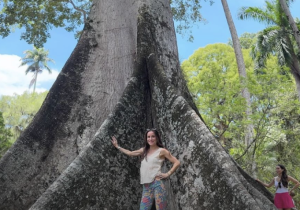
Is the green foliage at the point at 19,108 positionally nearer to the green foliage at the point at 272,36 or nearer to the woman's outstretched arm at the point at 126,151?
the green foliage at the point at 272,36

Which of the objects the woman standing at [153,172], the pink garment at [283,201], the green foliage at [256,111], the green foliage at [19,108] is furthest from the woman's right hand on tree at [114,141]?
the green foliage at [19,108]

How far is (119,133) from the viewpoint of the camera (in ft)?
12.6

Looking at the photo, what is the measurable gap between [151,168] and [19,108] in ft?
103

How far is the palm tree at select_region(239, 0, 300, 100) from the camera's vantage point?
19.1m

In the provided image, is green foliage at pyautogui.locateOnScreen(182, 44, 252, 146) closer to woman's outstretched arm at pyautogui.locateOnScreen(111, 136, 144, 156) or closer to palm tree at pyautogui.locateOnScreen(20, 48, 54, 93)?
woman's outstretched arm at pyautogui.locateOnScreen(111, 136, 144, 156)

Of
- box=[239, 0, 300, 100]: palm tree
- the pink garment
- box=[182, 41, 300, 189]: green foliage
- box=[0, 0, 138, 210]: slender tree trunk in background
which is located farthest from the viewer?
box=[239, 0, 300, 100]: palm tree

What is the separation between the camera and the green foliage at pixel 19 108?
1180 inches

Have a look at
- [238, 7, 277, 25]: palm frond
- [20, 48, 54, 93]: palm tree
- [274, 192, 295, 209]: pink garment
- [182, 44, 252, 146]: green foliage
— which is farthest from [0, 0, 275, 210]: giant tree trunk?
[20, 48, 54, 93]: palm tree

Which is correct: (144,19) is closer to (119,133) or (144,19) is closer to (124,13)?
(124,13)

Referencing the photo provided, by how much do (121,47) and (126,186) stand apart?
Result: 275 centimetres

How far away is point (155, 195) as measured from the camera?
3230 mm

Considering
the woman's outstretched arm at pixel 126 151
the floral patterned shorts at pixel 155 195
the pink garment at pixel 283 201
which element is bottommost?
the pink garment at pixel 283 201

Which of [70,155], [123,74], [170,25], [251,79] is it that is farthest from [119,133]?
[251,79]

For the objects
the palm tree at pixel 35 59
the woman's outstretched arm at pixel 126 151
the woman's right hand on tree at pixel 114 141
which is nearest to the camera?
the woman's outstretched arm at pixel 126 151
